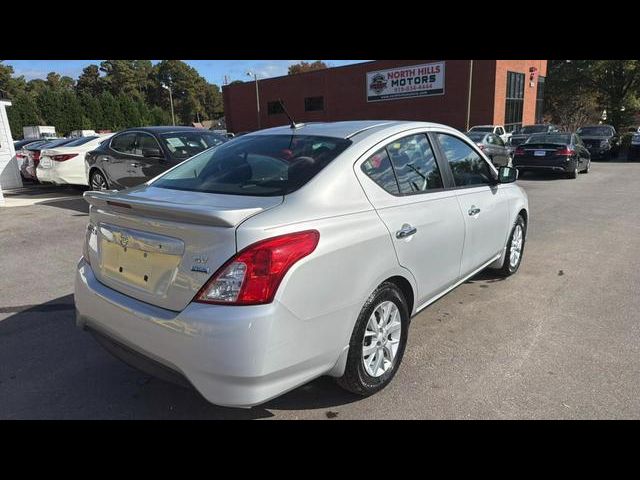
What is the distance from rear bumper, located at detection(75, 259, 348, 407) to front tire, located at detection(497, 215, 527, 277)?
10.1 ft

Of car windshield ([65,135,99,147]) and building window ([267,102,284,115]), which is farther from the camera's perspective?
building window ([267,102,284,115])

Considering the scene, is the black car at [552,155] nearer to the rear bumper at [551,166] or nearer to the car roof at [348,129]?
the rear bumper at [551,166]

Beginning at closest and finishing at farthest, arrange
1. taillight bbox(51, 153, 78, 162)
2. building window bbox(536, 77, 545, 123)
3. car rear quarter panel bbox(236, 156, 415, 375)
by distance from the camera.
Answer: car rear quarter panel bbox(236, 156, 415, 375), taillight bbox(51, 153, 78, 162), building window bbox(536, 77, 545, 123)

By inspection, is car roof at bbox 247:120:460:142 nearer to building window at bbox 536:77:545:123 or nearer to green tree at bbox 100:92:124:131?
building window at bbox 536:77:545:123

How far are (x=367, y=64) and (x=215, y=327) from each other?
38.8 metres

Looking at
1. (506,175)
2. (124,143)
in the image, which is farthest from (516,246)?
(124,143)

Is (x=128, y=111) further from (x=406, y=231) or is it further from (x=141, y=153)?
(x=406, y=231)

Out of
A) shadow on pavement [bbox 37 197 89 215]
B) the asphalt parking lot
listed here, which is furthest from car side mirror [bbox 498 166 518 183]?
shadow on pavement [bbox 37 197 89 215]

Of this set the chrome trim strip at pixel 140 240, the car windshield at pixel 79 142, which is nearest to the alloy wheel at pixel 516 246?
the chrome trim strip at pixel 140 240

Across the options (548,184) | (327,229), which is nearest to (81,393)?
(327,229)

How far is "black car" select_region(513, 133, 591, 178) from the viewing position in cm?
1415

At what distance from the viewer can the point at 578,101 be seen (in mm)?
45656
